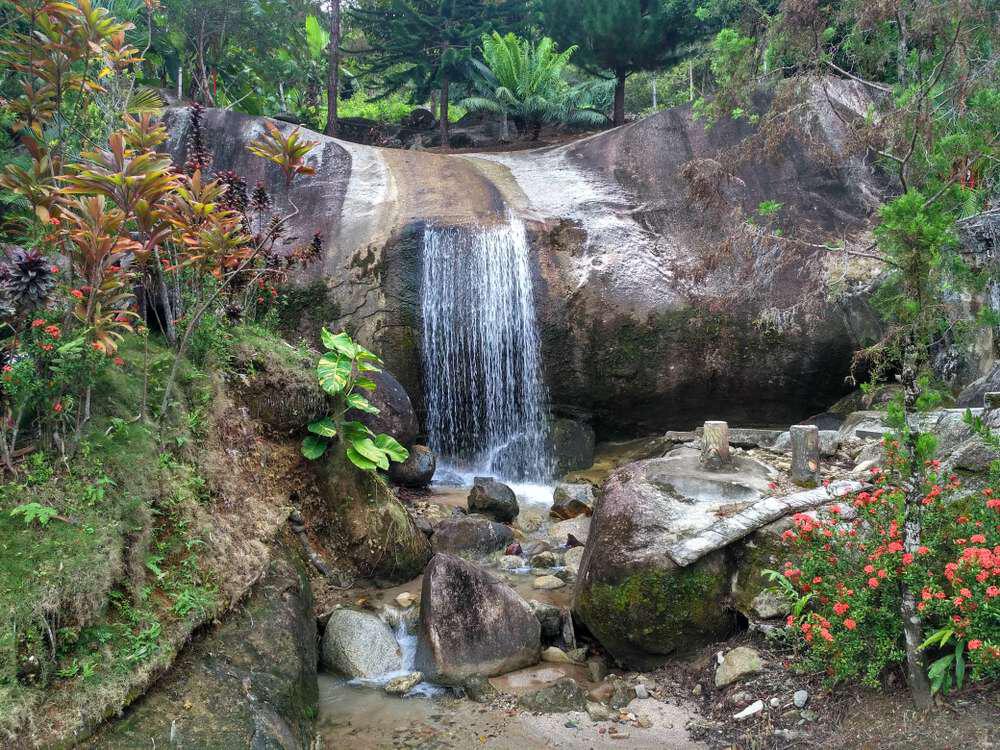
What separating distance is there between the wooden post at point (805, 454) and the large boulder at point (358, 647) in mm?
3536

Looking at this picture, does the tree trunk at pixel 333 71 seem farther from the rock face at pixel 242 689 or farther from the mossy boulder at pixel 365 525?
the rock face at pixel 242 689

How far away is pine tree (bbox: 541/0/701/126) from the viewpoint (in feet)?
52.6

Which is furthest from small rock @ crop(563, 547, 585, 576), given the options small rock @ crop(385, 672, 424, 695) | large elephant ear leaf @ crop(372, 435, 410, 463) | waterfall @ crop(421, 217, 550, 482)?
waterfall @ crop(421, 217, 550, 482)

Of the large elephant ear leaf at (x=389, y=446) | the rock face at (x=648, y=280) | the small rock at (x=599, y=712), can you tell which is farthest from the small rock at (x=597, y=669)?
the rock face at (x=648, y=280)

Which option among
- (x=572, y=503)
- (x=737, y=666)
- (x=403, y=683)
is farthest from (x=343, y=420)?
(x=737, y=666)

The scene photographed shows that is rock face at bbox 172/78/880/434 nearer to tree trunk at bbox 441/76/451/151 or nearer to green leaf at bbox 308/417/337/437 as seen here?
green leaf at bbox 308/417/337/437

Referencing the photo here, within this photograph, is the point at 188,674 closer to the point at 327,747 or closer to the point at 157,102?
the point at 327,747

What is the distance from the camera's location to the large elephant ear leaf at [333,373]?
6.58 metres

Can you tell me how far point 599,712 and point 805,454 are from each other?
2817 millimetres

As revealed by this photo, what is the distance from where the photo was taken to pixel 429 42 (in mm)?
19109

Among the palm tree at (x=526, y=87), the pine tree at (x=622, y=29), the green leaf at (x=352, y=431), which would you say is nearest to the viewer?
the green leaf at (x=352, y=431)

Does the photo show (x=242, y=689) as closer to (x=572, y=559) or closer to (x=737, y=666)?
(x=737, y=666)

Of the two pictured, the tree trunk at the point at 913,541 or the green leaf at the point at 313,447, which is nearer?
the tree trunk at the point at 913,541

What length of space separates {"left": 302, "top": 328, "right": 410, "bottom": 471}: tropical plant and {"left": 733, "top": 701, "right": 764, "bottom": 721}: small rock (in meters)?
3.55
